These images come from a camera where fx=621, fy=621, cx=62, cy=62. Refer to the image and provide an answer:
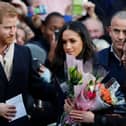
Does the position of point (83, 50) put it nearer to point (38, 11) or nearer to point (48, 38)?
point (48, 38)

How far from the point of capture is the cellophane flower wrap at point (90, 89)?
14.4 ft

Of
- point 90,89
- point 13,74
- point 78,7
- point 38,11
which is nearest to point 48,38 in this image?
point 38,11

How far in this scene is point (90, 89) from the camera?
4414 millimetres

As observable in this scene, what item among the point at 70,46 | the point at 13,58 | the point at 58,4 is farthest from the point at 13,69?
the point at 58,4

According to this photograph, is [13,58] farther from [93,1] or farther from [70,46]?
[93,1]

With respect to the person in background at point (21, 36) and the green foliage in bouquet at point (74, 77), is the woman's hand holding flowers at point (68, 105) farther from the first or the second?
the person in background at point (21, 36)

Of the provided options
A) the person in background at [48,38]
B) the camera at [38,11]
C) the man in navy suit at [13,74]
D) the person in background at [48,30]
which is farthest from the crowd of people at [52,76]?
the camera at [38,11]

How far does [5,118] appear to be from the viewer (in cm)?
504

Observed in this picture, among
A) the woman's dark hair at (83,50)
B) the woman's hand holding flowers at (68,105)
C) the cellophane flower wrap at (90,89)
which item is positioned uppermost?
the woman's dark hair at (83,50)

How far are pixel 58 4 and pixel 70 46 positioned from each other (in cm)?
358

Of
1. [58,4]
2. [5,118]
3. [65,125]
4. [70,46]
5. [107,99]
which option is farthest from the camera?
[58,4]

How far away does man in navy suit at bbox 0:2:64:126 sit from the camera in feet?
16.5

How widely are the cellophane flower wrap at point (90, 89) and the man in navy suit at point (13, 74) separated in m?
0.46

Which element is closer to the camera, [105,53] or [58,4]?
[105,53]
